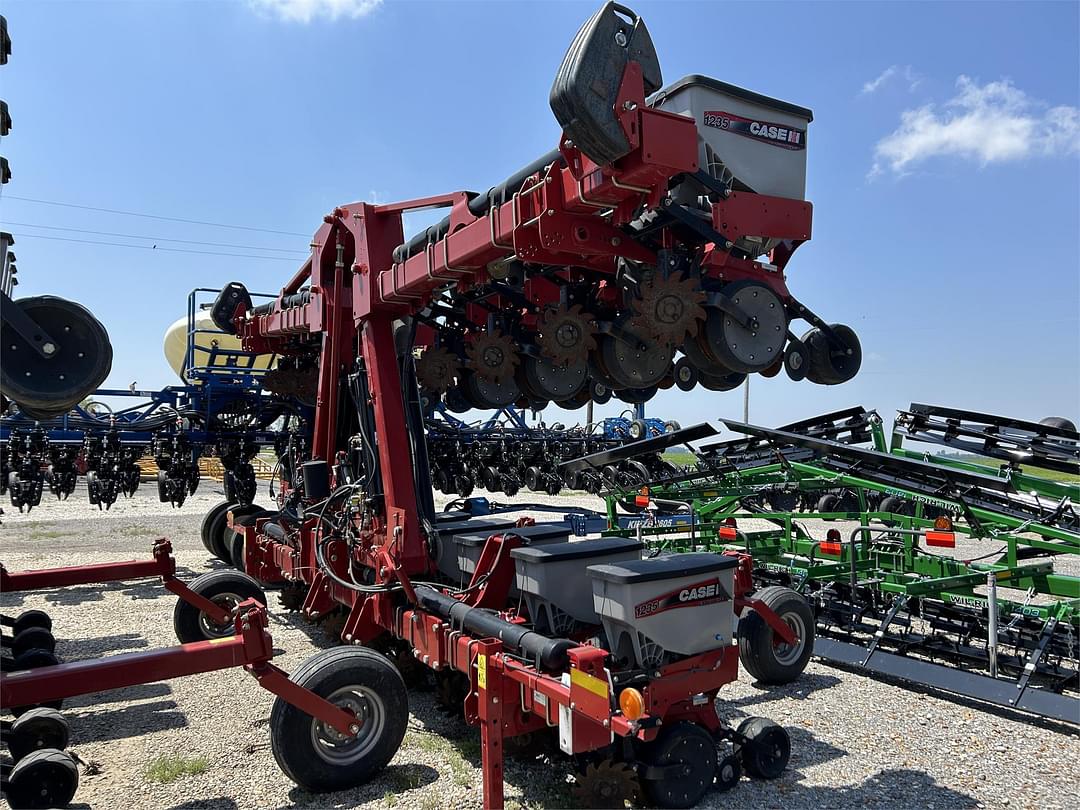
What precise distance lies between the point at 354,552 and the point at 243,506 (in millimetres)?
4899

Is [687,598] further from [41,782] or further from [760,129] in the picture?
[41,782]

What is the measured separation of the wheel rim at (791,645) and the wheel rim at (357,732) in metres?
3.58

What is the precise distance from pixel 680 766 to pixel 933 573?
14.8 feet

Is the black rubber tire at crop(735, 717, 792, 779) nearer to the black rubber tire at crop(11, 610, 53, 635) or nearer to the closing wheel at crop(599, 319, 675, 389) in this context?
the closing wheel at crop(599, 319, 675, 389)

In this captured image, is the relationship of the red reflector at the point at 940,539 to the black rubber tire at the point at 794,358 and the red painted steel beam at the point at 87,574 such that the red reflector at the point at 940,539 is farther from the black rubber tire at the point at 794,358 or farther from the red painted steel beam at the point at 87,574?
the red painted steel beam at the point at 87,574

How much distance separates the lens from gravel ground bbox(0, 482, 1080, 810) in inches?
166

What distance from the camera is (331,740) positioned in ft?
14.0

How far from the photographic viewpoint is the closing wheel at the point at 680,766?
3863mm

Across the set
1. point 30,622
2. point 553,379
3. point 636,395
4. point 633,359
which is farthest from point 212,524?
point 633,359

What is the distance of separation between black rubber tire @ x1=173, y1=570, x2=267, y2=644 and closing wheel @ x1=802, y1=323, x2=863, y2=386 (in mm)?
5428

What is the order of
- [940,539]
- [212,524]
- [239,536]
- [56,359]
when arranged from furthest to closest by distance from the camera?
[212,524] → [239,536] → [940,539] → [56,359]

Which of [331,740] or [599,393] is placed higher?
[599,393]

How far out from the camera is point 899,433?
8203 millimetres

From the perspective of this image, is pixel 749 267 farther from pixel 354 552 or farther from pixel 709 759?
pixel 354 552
